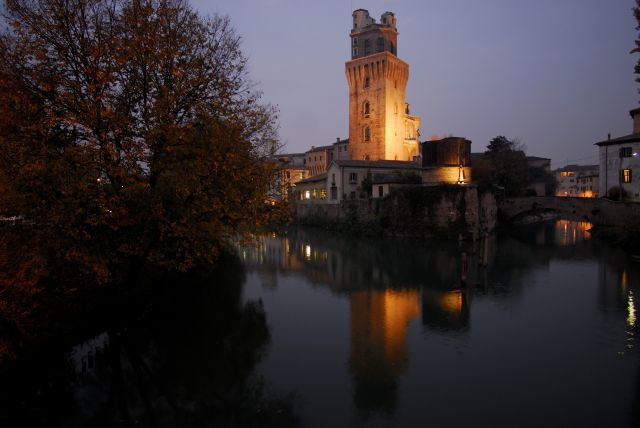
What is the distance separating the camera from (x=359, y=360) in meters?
13.0

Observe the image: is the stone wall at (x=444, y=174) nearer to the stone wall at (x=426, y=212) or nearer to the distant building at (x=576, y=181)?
the stone wall at (x=426, y=212)

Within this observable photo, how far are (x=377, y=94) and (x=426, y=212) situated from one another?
109ft

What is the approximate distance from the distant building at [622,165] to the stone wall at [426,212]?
10815 mm

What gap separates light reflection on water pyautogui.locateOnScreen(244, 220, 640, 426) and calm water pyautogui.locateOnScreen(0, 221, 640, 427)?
57 millimetres

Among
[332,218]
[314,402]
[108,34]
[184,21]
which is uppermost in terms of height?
[184,21]

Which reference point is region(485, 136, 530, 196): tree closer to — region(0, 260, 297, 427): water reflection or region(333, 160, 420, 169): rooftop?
region(333, 160, 420, 169): rooftop

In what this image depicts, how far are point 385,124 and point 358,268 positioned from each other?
44354 mm

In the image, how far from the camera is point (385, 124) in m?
68.2

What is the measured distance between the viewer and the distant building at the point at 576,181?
96.2m

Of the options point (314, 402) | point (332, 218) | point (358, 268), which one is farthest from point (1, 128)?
point (332, 218)

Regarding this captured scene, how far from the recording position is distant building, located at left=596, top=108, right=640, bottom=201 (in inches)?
1549

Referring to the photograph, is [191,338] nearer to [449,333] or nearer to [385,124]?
[449,333]

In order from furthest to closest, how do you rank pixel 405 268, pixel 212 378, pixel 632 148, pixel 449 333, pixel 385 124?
pixel 385 124
pixel 632 148
pixel 405 268
pixel 449 333
pixel 212 378

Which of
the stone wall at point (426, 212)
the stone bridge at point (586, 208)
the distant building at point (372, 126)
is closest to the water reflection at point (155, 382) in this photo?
the stone wall at point (426, 212)
